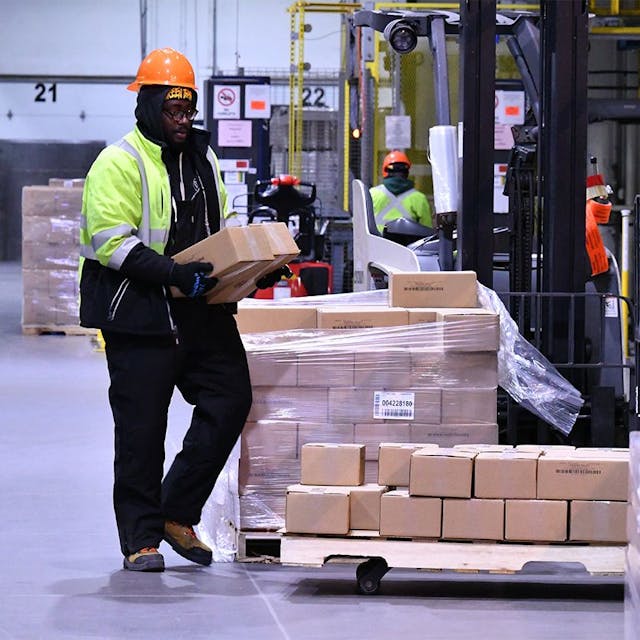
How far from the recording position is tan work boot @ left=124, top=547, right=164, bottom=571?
503 cm

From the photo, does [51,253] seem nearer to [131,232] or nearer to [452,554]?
[131,232]

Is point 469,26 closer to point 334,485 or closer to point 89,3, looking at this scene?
point 334,485

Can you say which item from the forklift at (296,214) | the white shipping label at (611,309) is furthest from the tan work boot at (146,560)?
the forklift at (296,214)

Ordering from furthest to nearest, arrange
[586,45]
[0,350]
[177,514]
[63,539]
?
[0,350] → [586,45] → [63,539] → [177,514]

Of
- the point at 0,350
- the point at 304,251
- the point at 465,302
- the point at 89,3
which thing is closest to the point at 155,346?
the point at 465,302

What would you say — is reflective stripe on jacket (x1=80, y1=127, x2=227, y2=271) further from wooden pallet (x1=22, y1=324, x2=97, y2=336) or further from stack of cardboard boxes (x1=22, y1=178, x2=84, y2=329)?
wooden pallet (x1=22, y1=324, x2=97, y2=336)

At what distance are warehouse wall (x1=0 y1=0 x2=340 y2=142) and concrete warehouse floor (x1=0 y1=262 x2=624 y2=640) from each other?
22.0 m

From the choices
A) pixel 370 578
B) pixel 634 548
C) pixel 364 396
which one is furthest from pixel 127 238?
pixel 634 548

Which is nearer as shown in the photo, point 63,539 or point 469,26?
point 63,539

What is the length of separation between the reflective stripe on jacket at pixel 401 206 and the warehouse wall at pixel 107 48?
15105 mm

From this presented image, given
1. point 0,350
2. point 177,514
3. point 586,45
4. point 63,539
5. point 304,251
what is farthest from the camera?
point 304,251

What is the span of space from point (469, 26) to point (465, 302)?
1294mm

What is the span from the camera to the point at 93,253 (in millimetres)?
4914

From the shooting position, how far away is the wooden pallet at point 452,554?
4.72 meters
